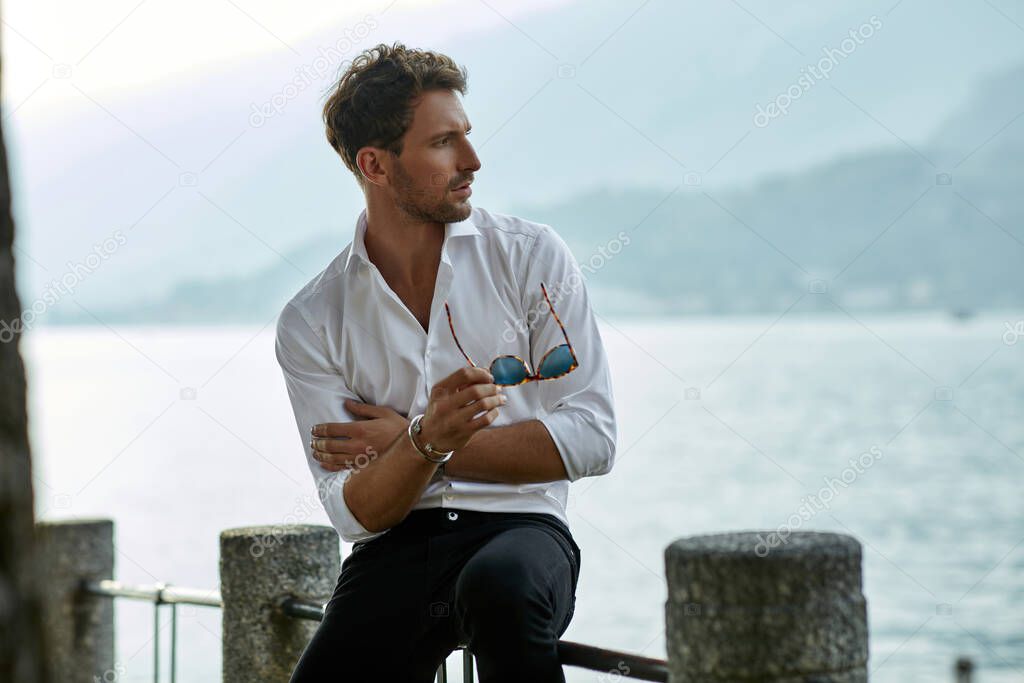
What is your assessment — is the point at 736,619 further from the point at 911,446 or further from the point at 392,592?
the point at 911,446

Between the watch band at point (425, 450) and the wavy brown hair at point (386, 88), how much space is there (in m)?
0.90

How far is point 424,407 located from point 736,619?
130 centimetres

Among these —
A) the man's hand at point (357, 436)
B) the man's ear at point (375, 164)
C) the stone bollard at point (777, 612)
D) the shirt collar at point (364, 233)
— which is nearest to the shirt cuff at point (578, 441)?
the man's hand at point (357, 436)

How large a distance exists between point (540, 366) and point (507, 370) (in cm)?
13

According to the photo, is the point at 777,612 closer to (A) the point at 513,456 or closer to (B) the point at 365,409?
(A) the point at 513,456

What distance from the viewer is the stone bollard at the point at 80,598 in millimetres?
6652

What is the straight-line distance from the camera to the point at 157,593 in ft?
17.5

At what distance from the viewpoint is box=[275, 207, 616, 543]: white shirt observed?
11.3ft

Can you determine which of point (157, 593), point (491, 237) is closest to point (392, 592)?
point (491, 237)

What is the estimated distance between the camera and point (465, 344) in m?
3.58

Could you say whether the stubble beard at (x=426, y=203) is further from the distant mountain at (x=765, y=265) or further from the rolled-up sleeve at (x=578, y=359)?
the distant mountain at (x=765, y=265)

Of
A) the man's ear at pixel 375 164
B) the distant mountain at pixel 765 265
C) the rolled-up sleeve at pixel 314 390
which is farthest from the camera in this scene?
the distant mountain at pixel 765 265

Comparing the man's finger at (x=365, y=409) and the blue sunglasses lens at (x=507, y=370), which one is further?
the man's finger at (x=365, y=409)

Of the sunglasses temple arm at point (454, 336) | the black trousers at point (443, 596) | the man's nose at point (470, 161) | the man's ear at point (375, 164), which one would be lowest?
the black trousers at point (443, 596)
